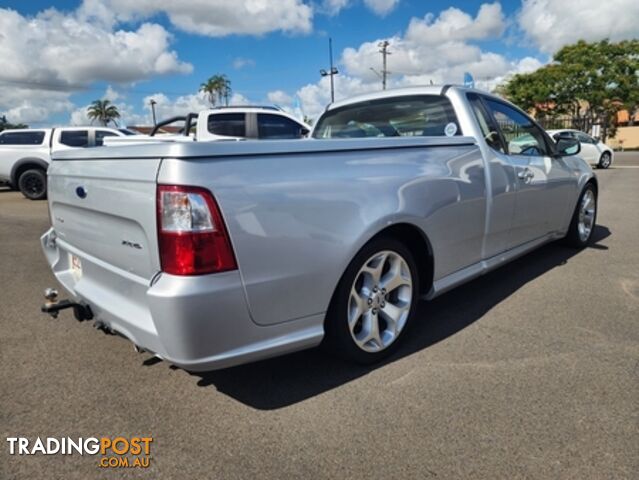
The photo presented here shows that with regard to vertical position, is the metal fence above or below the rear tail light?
above

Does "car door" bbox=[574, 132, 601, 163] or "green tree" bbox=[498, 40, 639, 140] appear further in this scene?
"green tree" bbox=[498, 40, 639, 140]

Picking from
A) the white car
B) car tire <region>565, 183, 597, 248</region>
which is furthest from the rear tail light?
the white car

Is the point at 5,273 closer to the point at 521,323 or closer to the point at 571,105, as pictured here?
the point at 521,323

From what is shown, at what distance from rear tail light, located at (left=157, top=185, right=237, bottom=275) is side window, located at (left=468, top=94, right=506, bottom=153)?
7.93 ft

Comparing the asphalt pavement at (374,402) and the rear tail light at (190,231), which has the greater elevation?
the rear tail light at (190,231)

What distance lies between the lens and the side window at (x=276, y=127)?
33.4 feet

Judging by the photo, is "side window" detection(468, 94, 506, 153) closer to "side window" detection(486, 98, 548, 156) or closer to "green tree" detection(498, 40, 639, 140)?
"side window" detection(486, 98, 548, 156)

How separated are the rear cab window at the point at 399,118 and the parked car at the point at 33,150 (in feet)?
34.2

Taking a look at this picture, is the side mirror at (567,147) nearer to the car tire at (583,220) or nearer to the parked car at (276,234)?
the car tire at (583,220)

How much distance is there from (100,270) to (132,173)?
684mm

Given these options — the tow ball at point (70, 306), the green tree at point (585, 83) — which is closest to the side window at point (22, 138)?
the tow ball at point (70, 306)

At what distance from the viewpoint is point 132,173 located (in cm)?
218

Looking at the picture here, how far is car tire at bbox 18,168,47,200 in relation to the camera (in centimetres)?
1249

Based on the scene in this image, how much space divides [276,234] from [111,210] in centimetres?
84
